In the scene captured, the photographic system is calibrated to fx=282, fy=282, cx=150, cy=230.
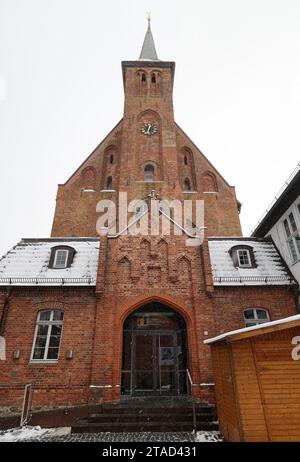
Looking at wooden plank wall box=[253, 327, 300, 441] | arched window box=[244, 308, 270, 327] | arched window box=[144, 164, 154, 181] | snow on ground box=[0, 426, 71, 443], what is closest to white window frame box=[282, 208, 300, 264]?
arched window box=[244, 308, 270, 327]

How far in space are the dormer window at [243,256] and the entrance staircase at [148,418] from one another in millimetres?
6626

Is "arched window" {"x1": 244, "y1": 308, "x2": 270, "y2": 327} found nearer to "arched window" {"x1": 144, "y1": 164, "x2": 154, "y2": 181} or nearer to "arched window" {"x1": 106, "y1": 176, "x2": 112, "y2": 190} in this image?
"arched window" {"x1": 144, "y1": 164, "x2": 154, "y2": 181}

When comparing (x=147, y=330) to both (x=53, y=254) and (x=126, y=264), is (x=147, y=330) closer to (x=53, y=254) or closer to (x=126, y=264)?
(x=126, y=264)

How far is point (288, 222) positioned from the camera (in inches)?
541

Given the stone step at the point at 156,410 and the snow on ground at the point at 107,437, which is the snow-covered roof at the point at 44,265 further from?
the snow on ground at the point at 107,437

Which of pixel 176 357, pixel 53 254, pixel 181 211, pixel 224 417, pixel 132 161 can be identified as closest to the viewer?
pixel 224 417

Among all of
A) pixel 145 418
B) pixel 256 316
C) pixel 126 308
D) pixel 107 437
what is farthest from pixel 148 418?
pixel 256 316

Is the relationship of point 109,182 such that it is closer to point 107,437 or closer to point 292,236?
point 292,236

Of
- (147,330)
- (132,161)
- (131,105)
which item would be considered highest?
(131,105)

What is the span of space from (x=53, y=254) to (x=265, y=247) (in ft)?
36.2

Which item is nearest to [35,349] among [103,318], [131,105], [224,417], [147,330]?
[103,318]

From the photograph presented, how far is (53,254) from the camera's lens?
13.9 meters

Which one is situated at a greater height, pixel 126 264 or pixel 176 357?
pixel 126 264

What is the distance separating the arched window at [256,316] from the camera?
1228 cm
